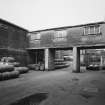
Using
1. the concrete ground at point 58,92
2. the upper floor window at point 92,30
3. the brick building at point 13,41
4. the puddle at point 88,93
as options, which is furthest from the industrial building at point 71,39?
the puddle at point 88,93

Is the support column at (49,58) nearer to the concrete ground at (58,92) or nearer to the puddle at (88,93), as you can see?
the concrete ground at (58,92)

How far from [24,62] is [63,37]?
839cm

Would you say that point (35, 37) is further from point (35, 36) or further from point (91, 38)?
point (91, 38)

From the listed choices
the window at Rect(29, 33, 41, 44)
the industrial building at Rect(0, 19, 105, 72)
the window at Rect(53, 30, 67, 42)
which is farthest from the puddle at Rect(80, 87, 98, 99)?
the window at Rect(29, 33, 41, 44)

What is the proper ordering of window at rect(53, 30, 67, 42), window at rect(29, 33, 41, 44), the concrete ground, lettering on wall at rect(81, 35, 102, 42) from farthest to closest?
1. window at rect(29, 33, 41, 44)
2. window at rect(53, 30, 67, 42)
3. lettering on wall at rect(81, 35, 102, 42)
4. the concrete ground

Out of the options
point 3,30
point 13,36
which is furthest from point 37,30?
point 3,30

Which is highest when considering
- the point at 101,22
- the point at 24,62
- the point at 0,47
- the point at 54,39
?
the point at 101,22

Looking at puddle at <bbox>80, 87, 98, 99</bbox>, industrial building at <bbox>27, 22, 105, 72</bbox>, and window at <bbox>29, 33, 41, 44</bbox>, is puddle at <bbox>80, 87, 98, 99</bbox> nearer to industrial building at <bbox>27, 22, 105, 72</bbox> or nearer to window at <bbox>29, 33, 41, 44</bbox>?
industrial building at <bbox>27, 22, 105, 72</bbox>

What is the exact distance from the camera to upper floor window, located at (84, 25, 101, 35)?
14483 millimetres

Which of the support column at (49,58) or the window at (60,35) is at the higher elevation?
the window at (60,35)

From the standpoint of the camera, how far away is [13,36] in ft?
54.5

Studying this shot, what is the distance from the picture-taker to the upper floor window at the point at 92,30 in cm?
1448

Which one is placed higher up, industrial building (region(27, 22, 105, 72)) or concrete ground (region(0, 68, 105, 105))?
industrial building (region(27, 22, 105, 72))

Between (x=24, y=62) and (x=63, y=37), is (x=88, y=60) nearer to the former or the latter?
(x=63, y=37)
